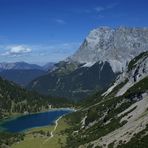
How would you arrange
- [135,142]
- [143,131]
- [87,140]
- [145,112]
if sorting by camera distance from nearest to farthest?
[135,142], [143,131], [145,112], [87,140]

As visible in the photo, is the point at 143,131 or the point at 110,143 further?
the point at 110,143

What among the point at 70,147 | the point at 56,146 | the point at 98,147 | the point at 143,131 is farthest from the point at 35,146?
the point at 143,131

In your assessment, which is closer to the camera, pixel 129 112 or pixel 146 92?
pixel 129 112

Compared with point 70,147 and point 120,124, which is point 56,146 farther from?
point 120,124

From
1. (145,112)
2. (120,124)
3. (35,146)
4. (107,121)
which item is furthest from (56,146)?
(145,112)

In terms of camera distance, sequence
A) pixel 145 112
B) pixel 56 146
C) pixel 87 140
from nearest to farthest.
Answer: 1. pixel 145 112
2. pixel 87 140
3. pixel 56 146

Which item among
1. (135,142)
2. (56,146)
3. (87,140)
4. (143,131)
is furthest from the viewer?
(56,146)

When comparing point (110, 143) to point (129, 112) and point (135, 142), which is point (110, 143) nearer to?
point (135, 142)

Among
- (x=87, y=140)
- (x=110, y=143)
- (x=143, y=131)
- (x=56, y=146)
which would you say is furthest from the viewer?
(x=56, y=146)

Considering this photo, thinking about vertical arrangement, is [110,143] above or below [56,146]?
above
